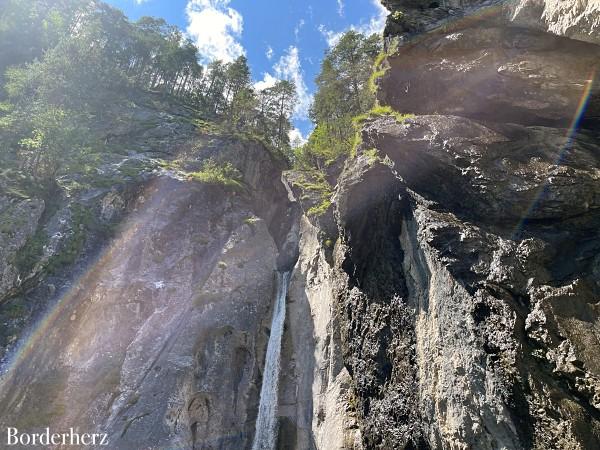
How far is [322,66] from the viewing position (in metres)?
35.5

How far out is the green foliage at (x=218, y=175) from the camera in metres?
31.5

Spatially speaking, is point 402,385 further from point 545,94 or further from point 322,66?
point 322,66

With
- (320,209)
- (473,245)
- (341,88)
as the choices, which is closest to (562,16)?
(473,245)

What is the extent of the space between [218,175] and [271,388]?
1731cm

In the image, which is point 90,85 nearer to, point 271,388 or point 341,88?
point 341,88

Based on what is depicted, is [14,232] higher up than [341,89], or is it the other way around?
[341,89]

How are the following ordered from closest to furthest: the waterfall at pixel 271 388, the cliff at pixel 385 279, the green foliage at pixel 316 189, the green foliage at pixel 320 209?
the cliff at pixel 385 279 → the waterfall at pixel 271 388 → the green foliage at pixel 320 209 → the green foliage at pixel 316 189

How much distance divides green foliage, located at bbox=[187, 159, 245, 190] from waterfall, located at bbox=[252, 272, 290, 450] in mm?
10421

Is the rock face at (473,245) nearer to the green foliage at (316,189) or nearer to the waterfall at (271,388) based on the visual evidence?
the waterfall at (271,388)

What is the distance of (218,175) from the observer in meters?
32.2

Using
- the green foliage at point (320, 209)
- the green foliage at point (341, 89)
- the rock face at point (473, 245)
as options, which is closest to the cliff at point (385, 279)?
the rock face at point (473, 245)

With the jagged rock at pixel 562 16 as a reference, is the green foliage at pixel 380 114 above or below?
above

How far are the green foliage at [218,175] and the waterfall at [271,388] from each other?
34.2 feet

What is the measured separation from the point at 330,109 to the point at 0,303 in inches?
1085
